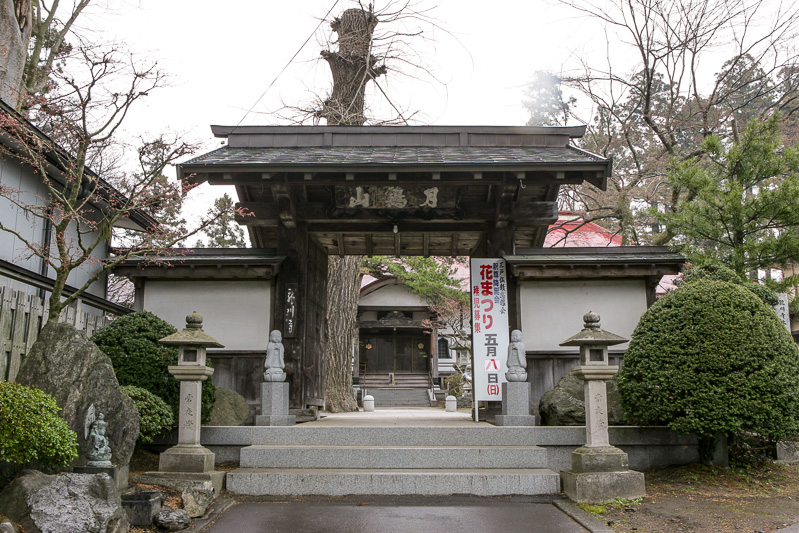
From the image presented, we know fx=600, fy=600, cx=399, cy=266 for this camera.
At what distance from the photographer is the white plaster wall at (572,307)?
1048 centimetres

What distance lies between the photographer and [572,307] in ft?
34.8

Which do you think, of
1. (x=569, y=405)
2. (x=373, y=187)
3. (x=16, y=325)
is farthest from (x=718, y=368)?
(x=16, y=325)

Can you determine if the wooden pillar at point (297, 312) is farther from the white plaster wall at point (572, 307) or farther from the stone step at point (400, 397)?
the stone step at point (400, 397)

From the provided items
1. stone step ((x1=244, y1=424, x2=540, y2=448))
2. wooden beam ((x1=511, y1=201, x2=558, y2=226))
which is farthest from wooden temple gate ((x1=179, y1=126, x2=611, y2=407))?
stone step ((x1=244, y1=424, x2=540, y2=448))

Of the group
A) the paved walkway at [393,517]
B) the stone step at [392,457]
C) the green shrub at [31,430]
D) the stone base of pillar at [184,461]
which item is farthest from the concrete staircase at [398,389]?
the green shrub at [31,430]

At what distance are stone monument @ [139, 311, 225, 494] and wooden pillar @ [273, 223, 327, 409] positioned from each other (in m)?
2.39

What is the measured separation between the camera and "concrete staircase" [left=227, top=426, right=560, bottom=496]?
23.9 ft

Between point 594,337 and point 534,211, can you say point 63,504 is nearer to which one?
point 594,337

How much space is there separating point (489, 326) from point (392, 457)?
3.24m

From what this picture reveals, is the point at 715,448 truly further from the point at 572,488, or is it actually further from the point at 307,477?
the point at 307,477

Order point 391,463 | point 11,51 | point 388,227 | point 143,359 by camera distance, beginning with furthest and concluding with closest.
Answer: point 11,51 < point 388,227 < point 143,359 < point 391,463

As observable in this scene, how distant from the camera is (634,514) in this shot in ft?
21.0

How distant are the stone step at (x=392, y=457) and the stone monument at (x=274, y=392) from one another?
935mm

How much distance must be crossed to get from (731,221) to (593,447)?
492 cm
